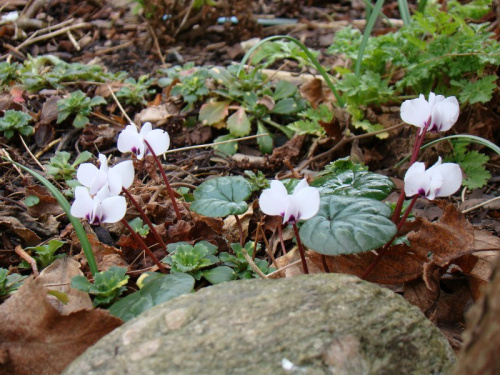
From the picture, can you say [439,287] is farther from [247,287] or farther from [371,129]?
[371,129]

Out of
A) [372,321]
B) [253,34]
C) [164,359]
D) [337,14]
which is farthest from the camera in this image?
[337,14]

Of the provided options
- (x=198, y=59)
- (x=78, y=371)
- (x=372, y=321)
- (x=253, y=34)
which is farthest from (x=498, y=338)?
(x=253, y=34)

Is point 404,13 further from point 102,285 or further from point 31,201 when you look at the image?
point 102,285

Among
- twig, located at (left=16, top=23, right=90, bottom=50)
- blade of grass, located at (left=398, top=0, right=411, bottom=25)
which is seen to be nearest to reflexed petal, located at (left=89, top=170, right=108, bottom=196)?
blade of grass, located at (left=398, top=0, right=411, bottom=25)

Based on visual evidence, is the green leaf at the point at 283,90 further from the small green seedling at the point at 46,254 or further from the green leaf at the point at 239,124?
the small green seedling at the point at 46,254

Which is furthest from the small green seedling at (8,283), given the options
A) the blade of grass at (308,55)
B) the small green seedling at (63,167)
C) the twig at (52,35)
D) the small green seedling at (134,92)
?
the twig at (52,35)

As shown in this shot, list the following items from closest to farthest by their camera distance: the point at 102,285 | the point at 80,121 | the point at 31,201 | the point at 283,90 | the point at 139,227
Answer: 1. the point at 102,285
2. the point at 139,227
3. the point at 31,201
4. the point at 80,121
5. the point at 283,90

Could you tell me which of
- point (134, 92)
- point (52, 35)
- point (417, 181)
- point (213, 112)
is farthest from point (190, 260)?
point (52, 35)
